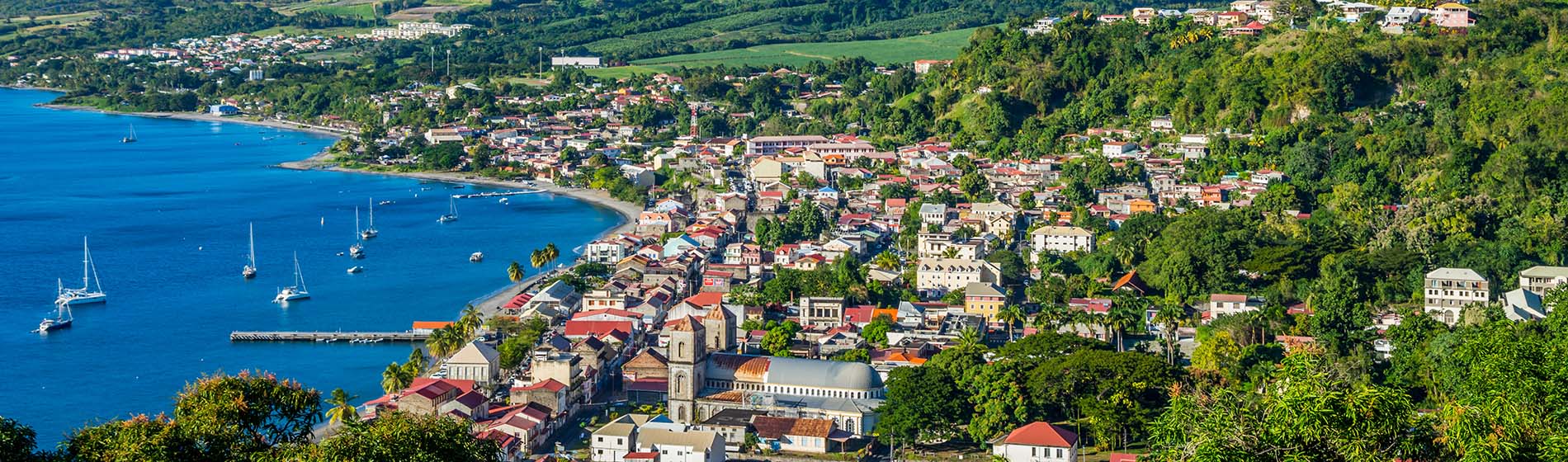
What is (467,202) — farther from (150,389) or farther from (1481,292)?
(1481,292)

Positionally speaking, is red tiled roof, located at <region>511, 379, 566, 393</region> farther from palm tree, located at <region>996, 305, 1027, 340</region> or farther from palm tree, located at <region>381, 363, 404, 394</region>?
palm tree, located at <region>996, 305, 1027, 340</region>

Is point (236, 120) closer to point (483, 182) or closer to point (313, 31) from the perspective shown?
point (483, 182)

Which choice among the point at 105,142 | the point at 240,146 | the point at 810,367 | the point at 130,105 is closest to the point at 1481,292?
the point at 810,367

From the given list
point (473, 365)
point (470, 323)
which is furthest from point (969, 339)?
point (470, 323)

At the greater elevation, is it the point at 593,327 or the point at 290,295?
the point at 593,327

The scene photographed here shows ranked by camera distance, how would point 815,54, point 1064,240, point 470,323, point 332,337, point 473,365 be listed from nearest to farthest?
point 473,365
point 470,323
point 332,337
point 1064,240
point 815,54

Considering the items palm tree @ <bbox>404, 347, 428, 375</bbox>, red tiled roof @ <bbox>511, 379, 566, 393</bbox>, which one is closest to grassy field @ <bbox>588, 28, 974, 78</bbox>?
palm tree @ <bbox>404, 347, 428, 375</bbox>

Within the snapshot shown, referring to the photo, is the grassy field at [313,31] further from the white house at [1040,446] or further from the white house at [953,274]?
the white house at [1040,446]
